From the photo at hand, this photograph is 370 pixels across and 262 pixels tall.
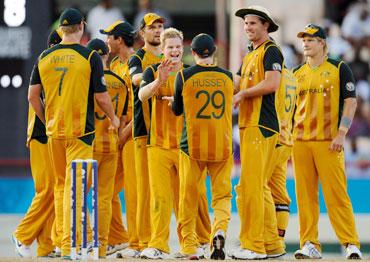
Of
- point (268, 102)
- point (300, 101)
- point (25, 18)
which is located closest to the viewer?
point (268, 102)

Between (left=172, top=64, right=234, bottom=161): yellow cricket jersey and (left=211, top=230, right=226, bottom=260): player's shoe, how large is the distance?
0.53m

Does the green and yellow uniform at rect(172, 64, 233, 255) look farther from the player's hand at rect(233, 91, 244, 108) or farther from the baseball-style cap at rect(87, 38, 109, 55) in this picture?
the baseball-style cap at rect(87, 38, 109, 55)

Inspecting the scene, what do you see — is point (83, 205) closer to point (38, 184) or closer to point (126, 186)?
point (38, 184)

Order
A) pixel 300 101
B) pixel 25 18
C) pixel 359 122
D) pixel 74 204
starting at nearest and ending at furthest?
1. pixel 74 204
2. pixel 300 101
3. pixel 25 18
4. pixel 359 122

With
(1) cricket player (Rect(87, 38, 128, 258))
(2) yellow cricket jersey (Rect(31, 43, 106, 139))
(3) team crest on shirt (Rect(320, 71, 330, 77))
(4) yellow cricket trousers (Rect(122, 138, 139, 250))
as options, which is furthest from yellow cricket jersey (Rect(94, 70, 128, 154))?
(3) team crest on shirt (Rect(320, 71, 330, 77))

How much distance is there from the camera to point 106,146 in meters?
9.97

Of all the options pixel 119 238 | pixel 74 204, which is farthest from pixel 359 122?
pixel 74 204

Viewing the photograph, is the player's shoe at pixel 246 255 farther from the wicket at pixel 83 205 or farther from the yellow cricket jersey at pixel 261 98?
the wicket at pixel 83 205

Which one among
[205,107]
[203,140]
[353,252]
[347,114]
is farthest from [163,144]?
[353,252]

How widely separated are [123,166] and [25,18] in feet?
18.9

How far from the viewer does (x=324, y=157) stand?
392 inches

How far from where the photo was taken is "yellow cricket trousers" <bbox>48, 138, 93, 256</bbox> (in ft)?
30.0

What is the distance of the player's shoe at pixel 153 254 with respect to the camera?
9542mm

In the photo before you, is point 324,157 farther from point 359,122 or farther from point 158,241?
point 359,122
